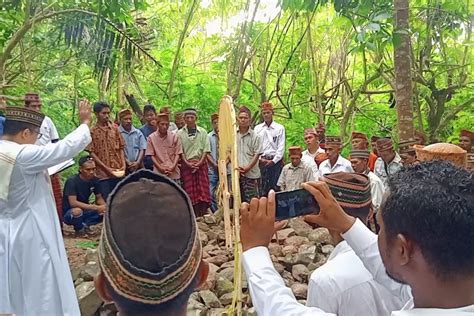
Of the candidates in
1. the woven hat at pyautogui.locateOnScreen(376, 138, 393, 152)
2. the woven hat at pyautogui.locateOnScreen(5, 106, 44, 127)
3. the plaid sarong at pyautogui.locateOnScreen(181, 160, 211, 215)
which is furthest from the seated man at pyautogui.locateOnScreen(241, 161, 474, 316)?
the plaid sarong at pyautogui.locateOnScreen(181, 160, 211, 215)

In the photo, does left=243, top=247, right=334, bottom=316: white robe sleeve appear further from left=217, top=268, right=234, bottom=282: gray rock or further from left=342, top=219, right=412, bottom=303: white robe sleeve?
left=217, top=268, right=234, bottom=282: gray rock

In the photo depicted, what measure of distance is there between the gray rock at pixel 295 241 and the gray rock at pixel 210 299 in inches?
56.6

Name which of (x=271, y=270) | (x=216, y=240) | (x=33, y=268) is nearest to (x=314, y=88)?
(x=216, y=240)

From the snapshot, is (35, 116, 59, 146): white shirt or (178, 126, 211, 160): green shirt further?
(178, 126, 211, 160): green shirt

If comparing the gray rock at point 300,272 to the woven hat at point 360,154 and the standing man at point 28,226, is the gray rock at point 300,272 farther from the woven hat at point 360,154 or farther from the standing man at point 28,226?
the standing man at point 28,226

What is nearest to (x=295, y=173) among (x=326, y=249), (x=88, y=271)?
(x=326, y=249)

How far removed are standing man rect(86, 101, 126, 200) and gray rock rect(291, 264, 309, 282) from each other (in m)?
2.46

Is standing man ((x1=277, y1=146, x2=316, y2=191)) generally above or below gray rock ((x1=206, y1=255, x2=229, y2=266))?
above

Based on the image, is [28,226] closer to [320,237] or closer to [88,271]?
[88,271]

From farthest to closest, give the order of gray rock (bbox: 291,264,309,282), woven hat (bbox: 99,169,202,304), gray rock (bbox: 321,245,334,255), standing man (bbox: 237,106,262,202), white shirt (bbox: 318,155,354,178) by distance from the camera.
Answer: standing man (bbox: 237,106,262,202) < white shirt (bbox: 318,155,354,178) < gray rock (bbox: 321,245,334,255) < gray rock (bbox: 291,264,309,282) < woven hat (bbox: 99,169,202,304)

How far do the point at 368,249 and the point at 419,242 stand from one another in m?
0.50

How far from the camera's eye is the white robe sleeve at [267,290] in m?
1.55

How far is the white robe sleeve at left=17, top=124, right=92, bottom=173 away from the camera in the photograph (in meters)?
4.02

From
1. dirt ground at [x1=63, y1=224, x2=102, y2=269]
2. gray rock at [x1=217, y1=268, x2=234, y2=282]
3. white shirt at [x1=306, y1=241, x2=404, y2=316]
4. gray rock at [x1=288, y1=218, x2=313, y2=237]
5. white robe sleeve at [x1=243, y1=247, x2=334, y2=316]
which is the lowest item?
gray rock at [x1=217, y1=268, x2=234, y2=282]
